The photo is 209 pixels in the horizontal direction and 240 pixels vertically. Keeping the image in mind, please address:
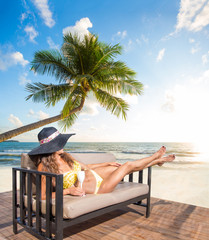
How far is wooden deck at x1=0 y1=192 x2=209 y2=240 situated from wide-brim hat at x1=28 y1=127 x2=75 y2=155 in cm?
91

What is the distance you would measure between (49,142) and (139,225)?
1416 millimetres

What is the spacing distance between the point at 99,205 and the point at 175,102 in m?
23.9

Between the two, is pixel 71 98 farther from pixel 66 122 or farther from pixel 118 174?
pixel 118 174

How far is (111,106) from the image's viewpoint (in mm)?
7480

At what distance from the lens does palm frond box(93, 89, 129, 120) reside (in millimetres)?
7281

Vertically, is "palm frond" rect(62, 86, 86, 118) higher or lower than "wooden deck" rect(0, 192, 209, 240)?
higher

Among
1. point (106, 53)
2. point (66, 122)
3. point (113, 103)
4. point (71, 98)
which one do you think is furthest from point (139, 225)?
point (66, 122)

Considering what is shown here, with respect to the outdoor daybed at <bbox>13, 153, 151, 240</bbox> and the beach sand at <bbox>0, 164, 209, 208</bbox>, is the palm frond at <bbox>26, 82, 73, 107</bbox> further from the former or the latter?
the outdoor daybed at <bbox>13, 153, 151, 240</bbox>

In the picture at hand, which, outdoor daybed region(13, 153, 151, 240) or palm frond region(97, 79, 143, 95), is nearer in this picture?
outdoor daybed region(13, 153, 151, 240)

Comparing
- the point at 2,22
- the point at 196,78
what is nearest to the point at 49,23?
the point at 2,22

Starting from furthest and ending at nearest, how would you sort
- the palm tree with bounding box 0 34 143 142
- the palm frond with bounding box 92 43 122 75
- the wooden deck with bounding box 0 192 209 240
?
the palm frond with bounding box 92 43 122 75
the palm tree with bounding box 0 34 143 142
the wooden deck with bounding box 0 192 209 240

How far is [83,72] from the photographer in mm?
7430

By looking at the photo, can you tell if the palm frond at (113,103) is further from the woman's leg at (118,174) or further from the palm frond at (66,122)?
the woman's leg at (118,174)

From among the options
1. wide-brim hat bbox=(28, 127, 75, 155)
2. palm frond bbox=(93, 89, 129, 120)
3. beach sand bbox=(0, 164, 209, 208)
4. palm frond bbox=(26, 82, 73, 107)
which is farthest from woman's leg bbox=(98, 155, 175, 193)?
palm frond bbox=(26, 82, 73, 107)
